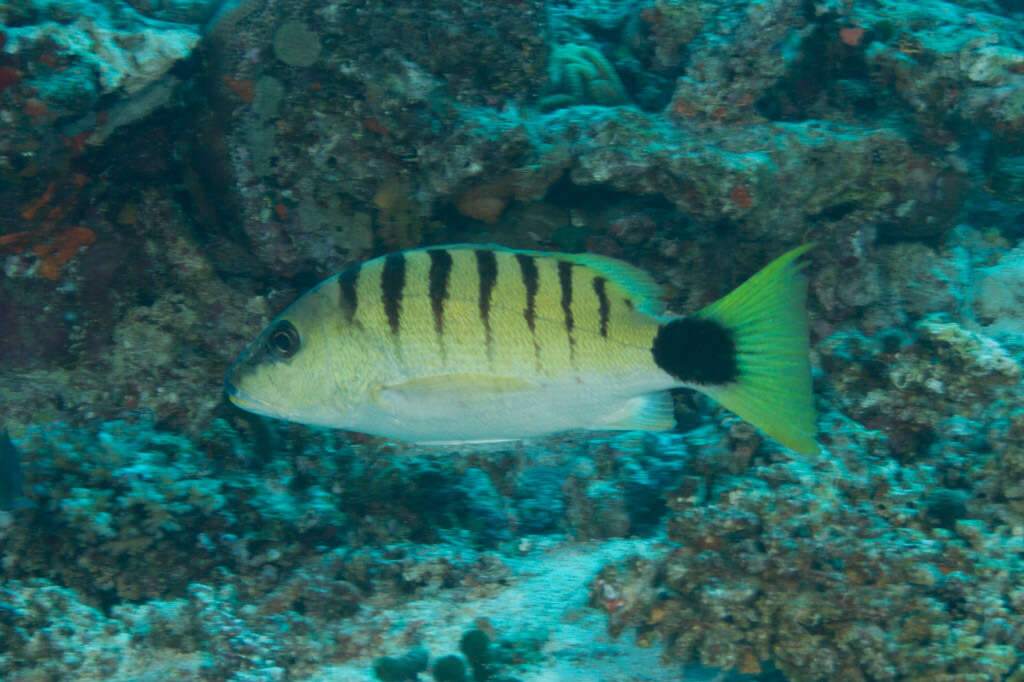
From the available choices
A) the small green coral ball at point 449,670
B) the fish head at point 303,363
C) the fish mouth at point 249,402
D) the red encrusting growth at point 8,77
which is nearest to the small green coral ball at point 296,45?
the red encrusting growth at point 8,77

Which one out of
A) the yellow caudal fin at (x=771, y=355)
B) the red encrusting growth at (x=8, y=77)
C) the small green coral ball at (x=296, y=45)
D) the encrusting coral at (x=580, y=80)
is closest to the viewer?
the yellow caudal fin at (x=771, y=355)

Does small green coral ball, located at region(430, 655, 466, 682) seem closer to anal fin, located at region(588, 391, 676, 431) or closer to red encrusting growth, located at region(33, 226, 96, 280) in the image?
anal fin, located at region(588, 391, 676, 431)

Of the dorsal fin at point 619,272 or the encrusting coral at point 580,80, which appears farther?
the encrusting coral at point 580,80

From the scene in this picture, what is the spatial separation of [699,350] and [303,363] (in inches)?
55.7

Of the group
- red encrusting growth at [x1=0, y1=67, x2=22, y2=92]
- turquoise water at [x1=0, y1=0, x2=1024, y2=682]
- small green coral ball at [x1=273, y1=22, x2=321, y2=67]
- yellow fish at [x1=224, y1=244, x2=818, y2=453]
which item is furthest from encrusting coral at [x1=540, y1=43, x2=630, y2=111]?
red encrusting growth at [x1=0, y1=67, x2=22, y2=92]

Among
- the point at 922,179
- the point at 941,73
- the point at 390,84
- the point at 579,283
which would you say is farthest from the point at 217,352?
the point at 941,73

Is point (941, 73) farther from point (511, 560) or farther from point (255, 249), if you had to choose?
point (255, 249)

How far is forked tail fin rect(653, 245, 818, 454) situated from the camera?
2.14 meters

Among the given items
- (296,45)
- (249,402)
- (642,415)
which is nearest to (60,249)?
(296,45)

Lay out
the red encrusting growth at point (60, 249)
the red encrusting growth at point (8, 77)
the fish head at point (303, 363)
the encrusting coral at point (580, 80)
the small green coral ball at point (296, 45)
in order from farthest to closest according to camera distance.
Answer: the encrusting coral at point (580, 80) → the small green coral ball at point (296, 45) → the red encrusting growth at point (60, 249) → the red encrusting growth at point (8, 77) → the fish head at point (303, 363)

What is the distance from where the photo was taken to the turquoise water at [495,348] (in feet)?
9.56

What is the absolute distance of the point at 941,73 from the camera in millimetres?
4844

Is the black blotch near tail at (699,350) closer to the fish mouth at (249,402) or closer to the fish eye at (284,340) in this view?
the fish eye at (284,340)

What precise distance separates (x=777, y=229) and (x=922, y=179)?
143 cm
